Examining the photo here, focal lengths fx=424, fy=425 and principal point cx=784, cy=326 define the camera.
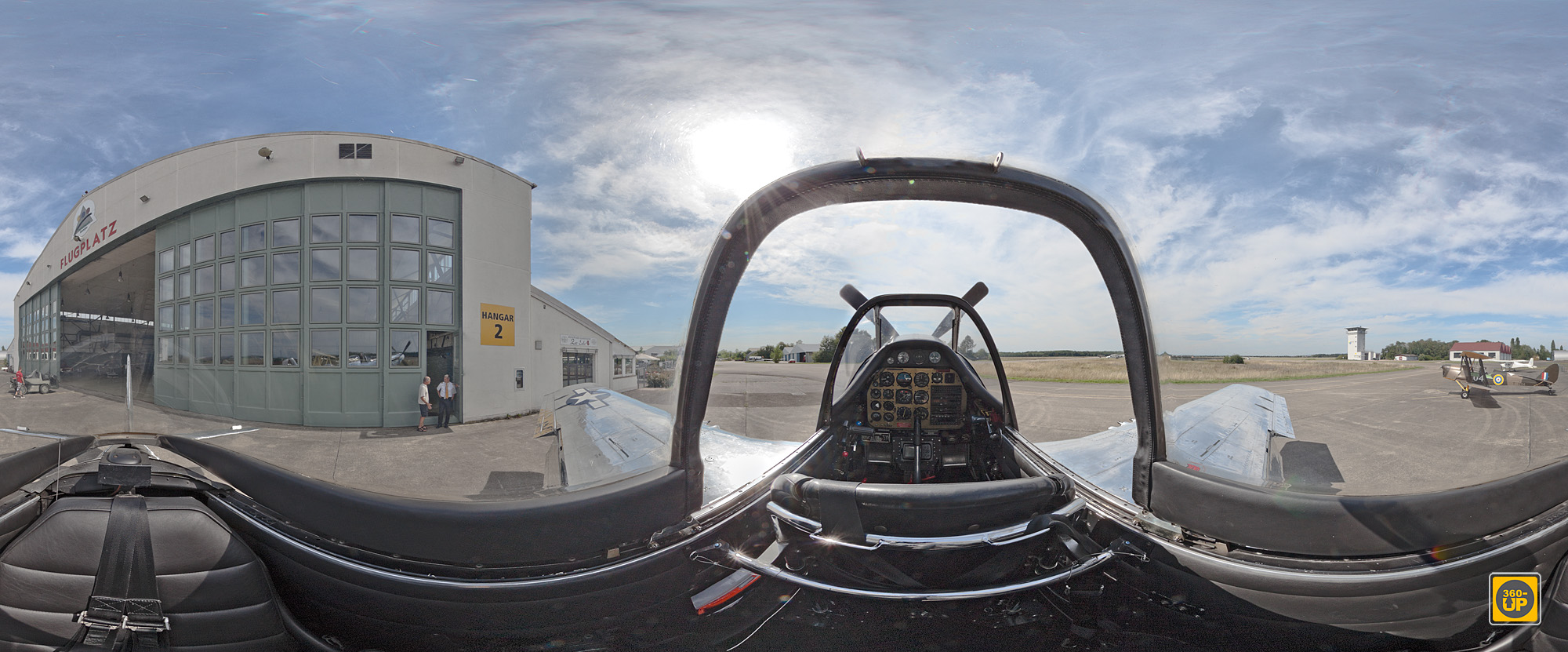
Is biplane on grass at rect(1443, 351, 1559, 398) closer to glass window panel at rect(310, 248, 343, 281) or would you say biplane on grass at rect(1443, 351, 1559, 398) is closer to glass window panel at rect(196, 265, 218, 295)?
glass window panel at rect(310, 248, 343, 281)

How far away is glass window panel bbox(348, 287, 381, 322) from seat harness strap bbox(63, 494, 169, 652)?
33.1 inches

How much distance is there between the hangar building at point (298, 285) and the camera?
1.19 m

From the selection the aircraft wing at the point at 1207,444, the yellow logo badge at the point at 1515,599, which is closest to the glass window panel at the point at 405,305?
the aircraft wing at the point at 1207,444

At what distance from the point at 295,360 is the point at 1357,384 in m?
4.99

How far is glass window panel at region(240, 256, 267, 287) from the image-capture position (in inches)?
48.2

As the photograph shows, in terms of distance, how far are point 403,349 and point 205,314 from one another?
0.60 meters

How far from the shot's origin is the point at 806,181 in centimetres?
129

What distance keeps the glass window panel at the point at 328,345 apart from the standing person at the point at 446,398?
10.6 inches

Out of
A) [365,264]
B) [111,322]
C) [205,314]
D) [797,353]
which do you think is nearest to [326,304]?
[365,264]

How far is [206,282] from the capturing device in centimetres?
125

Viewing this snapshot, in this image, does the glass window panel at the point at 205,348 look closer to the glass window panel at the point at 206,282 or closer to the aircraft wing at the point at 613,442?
the glass window panel at the point at 206,282

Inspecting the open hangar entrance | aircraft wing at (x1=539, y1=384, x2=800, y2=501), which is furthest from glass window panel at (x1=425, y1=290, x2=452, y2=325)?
the open hangar entrance

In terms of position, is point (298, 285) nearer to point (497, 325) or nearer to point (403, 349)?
point (403, 349)

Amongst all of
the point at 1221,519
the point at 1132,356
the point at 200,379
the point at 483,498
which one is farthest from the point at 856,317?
the point at 200,379
